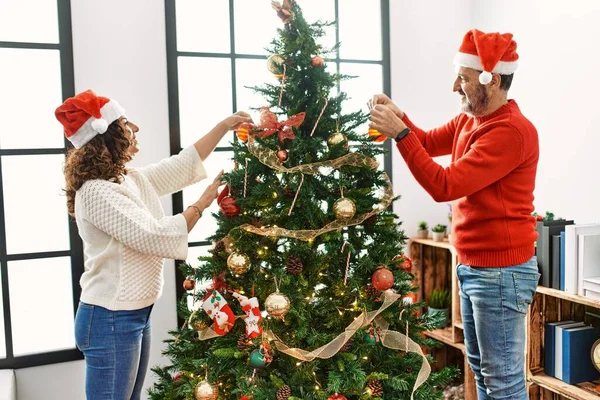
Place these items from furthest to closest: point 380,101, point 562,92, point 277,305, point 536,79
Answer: point 536,79, point 562,92, point 380,101, point 277,305

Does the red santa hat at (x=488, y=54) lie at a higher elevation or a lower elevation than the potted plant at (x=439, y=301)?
higher

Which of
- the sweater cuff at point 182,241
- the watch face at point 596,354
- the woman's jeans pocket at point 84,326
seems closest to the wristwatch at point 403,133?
the sweater cuff at point 182,241

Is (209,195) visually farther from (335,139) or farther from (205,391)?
(205,391)

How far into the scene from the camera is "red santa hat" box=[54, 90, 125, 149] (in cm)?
161

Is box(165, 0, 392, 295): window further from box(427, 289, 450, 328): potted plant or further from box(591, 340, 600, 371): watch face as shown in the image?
box(591, 340, 600, 371): watch face

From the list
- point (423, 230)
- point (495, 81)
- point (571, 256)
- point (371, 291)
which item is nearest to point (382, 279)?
point (371, 291)

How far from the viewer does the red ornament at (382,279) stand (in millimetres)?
1558

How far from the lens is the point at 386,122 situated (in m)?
1.63

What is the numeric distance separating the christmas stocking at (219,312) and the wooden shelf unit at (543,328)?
147cm

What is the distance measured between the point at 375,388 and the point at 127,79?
5.81ft

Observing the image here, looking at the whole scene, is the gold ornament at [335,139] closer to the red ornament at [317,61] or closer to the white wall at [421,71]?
the red ornament at [317,61]

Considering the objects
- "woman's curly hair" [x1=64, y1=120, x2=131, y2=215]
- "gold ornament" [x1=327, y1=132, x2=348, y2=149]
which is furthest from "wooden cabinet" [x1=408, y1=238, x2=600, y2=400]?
"woman's curly hair" [x1=64, y1=120, x2=131, y2=215]

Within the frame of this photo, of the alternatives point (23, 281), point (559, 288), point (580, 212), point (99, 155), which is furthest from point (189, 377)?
point (580, 212)

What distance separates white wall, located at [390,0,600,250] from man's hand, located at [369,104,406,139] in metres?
1.27
